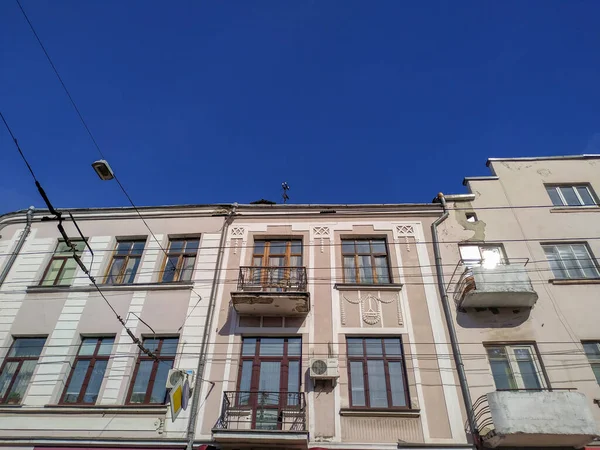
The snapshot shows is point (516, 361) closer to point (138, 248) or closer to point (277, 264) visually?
point (277, 264)

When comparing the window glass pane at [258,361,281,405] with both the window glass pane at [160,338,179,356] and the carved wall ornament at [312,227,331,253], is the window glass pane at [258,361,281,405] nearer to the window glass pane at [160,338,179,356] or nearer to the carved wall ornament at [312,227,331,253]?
the window glass pane at [160,338,179,356]

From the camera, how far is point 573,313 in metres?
12.6

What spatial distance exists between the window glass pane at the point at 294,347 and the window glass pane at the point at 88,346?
597 centimetres

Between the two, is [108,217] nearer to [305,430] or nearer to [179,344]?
[179,344]

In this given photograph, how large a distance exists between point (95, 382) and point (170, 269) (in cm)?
407

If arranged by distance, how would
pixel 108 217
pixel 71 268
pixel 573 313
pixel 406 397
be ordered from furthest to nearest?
pixel 108 217, pixel 71 268, pixel 573 313, pixel 406 397

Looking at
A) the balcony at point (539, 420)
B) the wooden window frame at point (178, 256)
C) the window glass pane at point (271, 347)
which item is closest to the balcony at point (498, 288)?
the balcony at point (539, 420)

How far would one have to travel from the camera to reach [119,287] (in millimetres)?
14055

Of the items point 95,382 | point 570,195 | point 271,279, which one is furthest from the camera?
point 570,195

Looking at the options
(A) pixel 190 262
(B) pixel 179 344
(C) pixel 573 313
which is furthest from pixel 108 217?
(C) pixel 573 313

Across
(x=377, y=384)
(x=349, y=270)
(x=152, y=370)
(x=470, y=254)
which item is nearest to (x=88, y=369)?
(x=152, y=370)

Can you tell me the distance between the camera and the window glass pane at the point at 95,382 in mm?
12156

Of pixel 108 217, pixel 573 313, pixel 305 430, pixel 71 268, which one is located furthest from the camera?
pixel 108 217

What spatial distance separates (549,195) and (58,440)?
56.7ft
